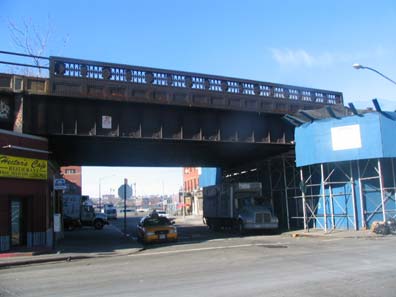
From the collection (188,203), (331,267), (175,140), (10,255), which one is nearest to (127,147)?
(175,140)

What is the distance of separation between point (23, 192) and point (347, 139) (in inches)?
735

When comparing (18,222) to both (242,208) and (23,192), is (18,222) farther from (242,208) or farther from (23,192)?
(242,208)

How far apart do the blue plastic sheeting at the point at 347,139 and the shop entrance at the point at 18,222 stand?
1769 cm

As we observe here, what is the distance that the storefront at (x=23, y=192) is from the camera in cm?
2042

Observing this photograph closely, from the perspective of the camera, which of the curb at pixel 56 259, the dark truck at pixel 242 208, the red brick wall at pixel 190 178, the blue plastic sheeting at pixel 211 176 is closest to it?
the curb at pixel 56 259

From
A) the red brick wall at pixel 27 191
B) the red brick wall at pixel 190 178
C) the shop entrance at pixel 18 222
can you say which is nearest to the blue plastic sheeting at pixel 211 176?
the red brick wall at pixel 190 178

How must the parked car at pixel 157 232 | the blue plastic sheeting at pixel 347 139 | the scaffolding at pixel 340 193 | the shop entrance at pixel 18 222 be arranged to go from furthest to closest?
the scaffolding at pixel 340 193, the blue plastic sheeting at pixel 347 139, the parked car at pixel 157 232, the shop entrance at pixel 18 222

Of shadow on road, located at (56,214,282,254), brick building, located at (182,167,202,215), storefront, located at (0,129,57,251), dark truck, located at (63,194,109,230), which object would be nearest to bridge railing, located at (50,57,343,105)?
storefront, located at (0,129,57,251)

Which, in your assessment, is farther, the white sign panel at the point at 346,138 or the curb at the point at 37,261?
the white sign panel at the point at 346,138

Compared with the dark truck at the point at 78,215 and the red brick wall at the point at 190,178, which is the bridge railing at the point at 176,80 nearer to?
the dark truck at the point at 78,215

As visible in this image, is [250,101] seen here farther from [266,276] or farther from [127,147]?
[266,276]

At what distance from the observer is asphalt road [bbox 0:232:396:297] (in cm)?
934

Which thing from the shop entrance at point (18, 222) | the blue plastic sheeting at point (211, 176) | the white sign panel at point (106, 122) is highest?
the white sign panel at point (106, 122)

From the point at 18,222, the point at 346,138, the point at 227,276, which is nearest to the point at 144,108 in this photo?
the point at 18,222
